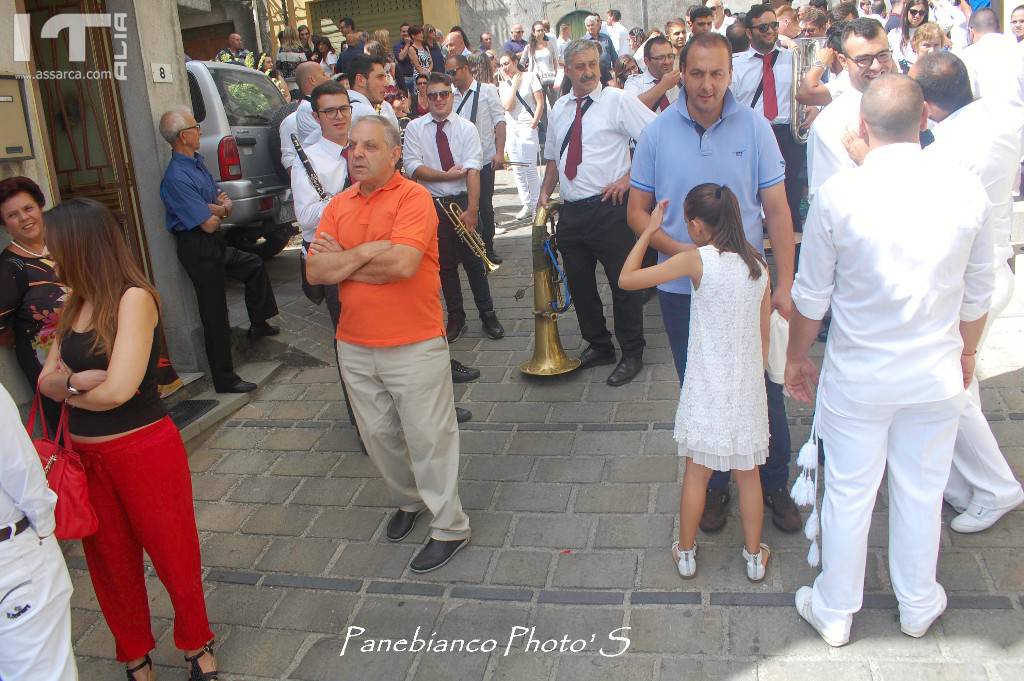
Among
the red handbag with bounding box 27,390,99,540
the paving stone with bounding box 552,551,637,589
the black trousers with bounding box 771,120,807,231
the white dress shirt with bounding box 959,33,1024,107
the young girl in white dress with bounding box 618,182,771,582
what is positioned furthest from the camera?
the white dress shirt with bounding box 959,33,1024,107

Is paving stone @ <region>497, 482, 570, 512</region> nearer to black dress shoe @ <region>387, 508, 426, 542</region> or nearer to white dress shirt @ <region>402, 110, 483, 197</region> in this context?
black dress shoe @ <region>387, 508, 426, 542</region>

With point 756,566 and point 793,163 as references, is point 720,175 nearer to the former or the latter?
point 756,566

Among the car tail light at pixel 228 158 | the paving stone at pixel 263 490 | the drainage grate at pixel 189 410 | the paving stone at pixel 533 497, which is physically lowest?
the paving stone at pixel 263 490

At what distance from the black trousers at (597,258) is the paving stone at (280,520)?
228 centimetres

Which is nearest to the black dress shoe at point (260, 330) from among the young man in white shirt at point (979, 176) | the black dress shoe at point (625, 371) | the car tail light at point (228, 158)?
the car tail light at point (228, 158)

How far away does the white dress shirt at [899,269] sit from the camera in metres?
2.67

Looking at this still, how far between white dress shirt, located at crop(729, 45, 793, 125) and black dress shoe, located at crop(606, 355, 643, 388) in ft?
6.85

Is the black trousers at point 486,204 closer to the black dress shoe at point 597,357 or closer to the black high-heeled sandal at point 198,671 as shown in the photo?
the black dress shoe at point 597,357

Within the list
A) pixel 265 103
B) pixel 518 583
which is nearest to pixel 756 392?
pixel 518 583

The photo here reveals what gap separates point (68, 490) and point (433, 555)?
1.58 metres

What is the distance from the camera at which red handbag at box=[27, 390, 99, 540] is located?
2.79 m

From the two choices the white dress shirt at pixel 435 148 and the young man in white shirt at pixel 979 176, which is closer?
the young man in white shirt at pixel 979 176

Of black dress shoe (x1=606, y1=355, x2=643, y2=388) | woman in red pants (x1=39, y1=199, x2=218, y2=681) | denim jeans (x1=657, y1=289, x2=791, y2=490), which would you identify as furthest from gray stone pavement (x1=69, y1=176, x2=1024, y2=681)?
woman in red pants (x1=39, y1=199, x2=218, y2=681)

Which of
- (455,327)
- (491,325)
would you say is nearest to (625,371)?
(491,325)
